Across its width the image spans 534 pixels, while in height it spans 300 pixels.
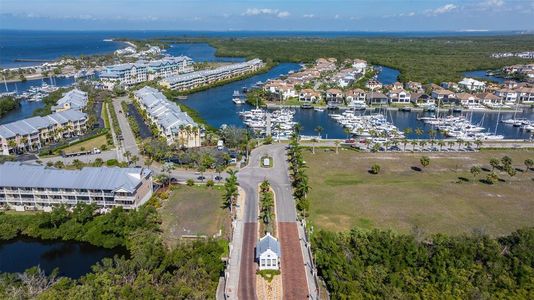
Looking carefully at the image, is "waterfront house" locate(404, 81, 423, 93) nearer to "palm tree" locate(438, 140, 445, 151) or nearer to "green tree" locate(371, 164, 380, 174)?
"palm tree" locate(438, 140, 445, 151)

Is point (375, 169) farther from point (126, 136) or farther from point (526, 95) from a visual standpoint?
point (526, 95)

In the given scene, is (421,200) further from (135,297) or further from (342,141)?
(135,297)

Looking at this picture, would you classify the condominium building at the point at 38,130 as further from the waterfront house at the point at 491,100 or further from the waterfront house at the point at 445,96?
the waterfront house at the point at 491,100

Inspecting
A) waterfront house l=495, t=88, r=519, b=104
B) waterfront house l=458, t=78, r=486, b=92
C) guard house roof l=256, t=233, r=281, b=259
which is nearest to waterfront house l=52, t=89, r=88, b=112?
guard house roof l=256, t=233, r=281, b=259

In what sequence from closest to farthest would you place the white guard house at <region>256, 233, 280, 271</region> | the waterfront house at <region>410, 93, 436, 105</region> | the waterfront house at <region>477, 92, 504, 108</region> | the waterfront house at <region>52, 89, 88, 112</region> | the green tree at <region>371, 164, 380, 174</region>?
the white guard house at <region>256, 233, 280, 271</region>
the green tree at <region>371, 164, 380, 174</region>
the waterfront house at <region>52, 89, 88, 112</region>
the waterfront house at <region>477, 92, 504, 108</region>
the waterfront house at <region>410, 93, 436, 105</region>

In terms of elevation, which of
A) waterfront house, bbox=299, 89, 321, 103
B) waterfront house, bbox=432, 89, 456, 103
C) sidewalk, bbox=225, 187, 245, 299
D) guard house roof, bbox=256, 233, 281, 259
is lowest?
sidewalk, bbox=225, 187, 245, 299

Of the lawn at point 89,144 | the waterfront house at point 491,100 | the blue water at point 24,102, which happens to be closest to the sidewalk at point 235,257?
the lawn at point 89,144

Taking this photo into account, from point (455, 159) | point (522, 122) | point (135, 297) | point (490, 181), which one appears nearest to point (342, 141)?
point (455, 159)
